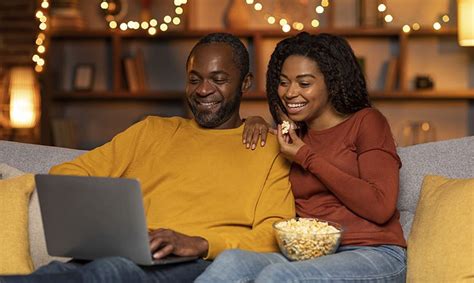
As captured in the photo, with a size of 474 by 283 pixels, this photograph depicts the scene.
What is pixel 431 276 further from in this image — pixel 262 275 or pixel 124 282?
pixel 124 282

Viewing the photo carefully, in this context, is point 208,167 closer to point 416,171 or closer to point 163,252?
point 163,252

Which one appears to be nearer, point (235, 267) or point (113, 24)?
point (235, 267)

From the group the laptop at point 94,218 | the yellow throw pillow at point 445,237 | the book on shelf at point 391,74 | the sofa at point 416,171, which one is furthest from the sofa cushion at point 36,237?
the book on shelf at point 391,74

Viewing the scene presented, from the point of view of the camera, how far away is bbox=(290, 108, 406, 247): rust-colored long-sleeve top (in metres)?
2.54

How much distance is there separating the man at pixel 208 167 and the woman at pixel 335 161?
8 cm

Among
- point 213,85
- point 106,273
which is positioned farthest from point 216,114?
point 106,273

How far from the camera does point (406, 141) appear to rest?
588 cm

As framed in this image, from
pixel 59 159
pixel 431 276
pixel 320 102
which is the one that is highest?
pixel 320 102

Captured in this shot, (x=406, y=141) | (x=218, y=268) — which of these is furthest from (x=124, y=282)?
(x=406, y=141)

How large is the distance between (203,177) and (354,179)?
472mm

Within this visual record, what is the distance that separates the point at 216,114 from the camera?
2.84 m

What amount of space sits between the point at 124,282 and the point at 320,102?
84cm

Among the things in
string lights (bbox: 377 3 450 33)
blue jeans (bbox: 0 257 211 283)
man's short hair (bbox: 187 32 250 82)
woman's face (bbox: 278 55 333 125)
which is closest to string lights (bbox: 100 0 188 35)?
string lights (bbox: 377 3 450 33)

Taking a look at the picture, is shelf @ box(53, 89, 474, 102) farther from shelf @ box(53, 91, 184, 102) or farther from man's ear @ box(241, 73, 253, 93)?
man's ear @ box(241, 73, 253, 93)
